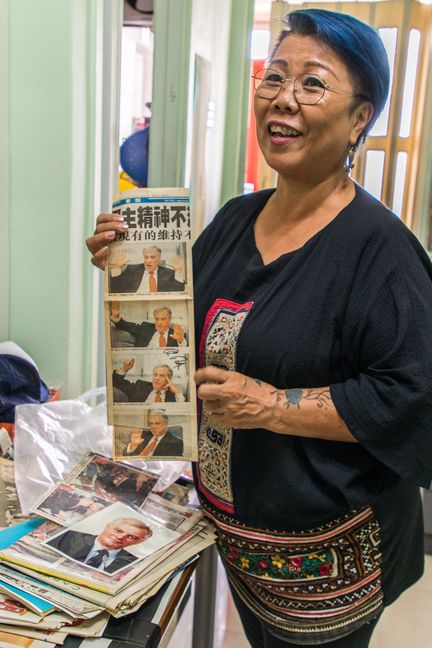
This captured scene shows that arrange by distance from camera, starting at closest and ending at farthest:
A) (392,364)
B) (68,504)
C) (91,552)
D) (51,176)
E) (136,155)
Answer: (392,364) < (91,552) < (68,504) < (51,176) < (136,155)

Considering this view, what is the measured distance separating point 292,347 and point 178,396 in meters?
0.22

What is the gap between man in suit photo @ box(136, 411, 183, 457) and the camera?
1.09 meters

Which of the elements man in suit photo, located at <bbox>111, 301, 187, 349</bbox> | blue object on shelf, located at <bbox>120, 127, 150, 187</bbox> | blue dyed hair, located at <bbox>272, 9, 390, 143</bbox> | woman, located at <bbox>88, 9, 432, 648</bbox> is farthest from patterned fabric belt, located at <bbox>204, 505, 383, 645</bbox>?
blue object on shelf, located at <bbox>120, 127, 150, 187</bbox>

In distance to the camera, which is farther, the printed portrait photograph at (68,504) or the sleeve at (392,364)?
the printed portrait photograph at (68,504)

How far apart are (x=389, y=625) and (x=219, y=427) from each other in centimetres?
151

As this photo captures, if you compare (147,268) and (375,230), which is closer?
(375,230)

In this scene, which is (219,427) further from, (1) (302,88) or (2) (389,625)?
(2) (389,625)

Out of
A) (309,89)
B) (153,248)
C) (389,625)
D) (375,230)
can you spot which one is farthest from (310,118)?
(389,625)

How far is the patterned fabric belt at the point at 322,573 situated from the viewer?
1038 mm

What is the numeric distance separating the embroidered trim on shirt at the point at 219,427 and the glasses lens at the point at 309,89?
34 cm

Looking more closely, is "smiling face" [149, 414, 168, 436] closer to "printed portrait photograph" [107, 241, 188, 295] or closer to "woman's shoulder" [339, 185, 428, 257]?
"printed portrait photograph" [107, 241, 188, 295]

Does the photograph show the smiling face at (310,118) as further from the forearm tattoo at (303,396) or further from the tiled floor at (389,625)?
the tiled floor at (389,625)

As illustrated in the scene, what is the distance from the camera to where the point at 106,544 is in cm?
107

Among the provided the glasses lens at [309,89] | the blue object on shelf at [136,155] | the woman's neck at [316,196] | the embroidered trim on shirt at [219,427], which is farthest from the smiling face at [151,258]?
the blue object on shelf at [136,155]
